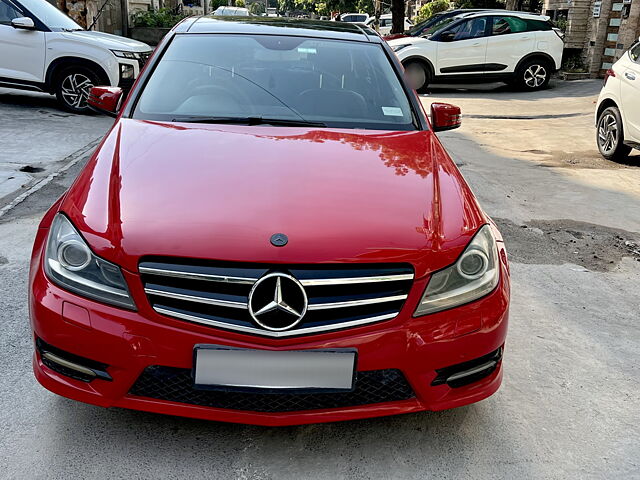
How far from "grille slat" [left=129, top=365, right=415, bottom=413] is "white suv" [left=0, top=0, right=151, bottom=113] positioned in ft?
27.0

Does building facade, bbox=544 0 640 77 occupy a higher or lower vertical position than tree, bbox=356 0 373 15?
lower

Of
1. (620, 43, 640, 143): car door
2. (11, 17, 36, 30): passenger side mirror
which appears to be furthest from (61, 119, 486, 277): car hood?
(11, 17, 36, 30): passenger side mirror

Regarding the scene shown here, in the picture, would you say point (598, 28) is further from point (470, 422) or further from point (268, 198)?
point (268, 198)

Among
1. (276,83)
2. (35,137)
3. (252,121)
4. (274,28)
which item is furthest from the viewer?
(35,137)

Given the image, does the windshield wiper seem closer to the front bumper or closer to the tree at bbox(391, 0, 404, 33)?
the front bumper

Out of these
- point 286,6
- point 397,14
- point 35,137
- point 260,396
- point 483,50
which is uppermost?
point 286,6

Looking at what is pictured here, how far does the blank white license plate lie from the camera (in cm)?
219

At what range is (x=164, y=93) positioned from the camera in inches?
139

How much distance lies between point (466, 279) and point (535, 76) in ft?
45.8

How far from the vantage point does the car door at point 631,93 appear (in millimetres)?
7484

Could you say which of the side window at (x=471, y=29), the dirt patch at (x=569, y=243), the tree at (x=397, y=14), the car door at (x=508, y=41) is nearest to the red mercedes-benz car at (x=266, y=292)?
the dirt patch at (x=569, y=243)

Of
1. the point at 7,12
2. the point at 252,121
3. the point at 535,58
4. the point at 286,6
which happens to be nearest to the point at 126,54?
the point at 7,12

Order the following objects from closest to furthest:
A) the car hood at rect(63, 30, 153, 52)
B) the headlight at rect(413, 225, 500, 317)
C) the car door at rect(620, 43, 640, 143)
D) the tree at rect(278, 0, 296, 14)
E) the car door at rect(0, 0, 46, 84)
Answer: the headlight at rect(413, 225, 500, 317), the car door at rect(620, 43, 640, 143), the car door at rect(0, 0, 46, 84), the car hood at rect(63, 30, 153, 52), the tree at rect(278, 0, 296, 14)

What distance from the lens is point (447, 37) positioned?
14.6 m
